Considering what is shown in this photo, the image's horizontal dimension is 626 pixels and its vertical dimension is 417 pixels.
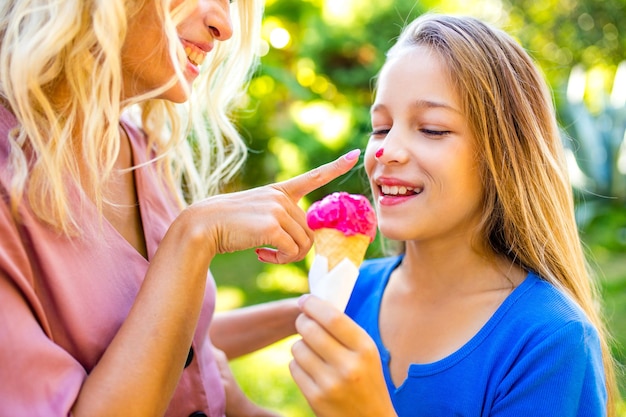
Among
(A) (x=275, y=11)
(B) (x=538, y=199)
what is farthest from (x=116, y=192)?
(A) (x=275, y=11)

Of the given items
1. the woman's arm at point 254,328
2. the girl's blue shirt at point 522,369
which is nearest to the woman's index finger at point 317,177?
the girl's blue shirt at point 522,369

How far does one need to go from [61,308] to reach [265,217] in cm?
54

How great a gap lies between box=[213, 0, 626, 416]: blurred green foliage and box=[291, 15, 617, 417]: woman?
1886mm

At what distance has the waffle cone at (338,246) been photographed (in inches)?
62.6

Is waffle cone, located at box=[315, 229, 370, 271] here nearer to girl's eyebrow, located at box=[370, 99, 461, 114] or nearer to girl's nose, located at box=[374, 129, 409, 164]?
girl's nose, located at box=[374, 129, 409, 164]

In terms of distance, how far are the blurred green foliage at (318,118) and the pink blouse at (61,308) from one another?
7.54 ft

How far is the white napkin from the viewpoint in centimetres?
153

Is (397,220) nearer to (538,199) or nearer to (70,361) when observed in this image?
(538,199)

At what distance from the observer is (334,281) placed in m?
1.55

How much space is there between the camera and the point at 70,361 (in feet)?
4.85

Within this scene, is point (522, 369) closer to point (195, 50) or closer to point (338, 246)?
point (338, 246)

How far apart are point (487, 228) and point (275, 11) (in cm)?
563

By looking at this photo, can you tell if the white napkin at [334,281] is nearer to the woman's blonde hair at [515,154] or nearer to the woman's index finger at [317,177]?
the woman's index finger at [317,177]

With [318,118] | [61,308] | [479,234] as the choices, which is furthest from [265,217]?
[318,118]
